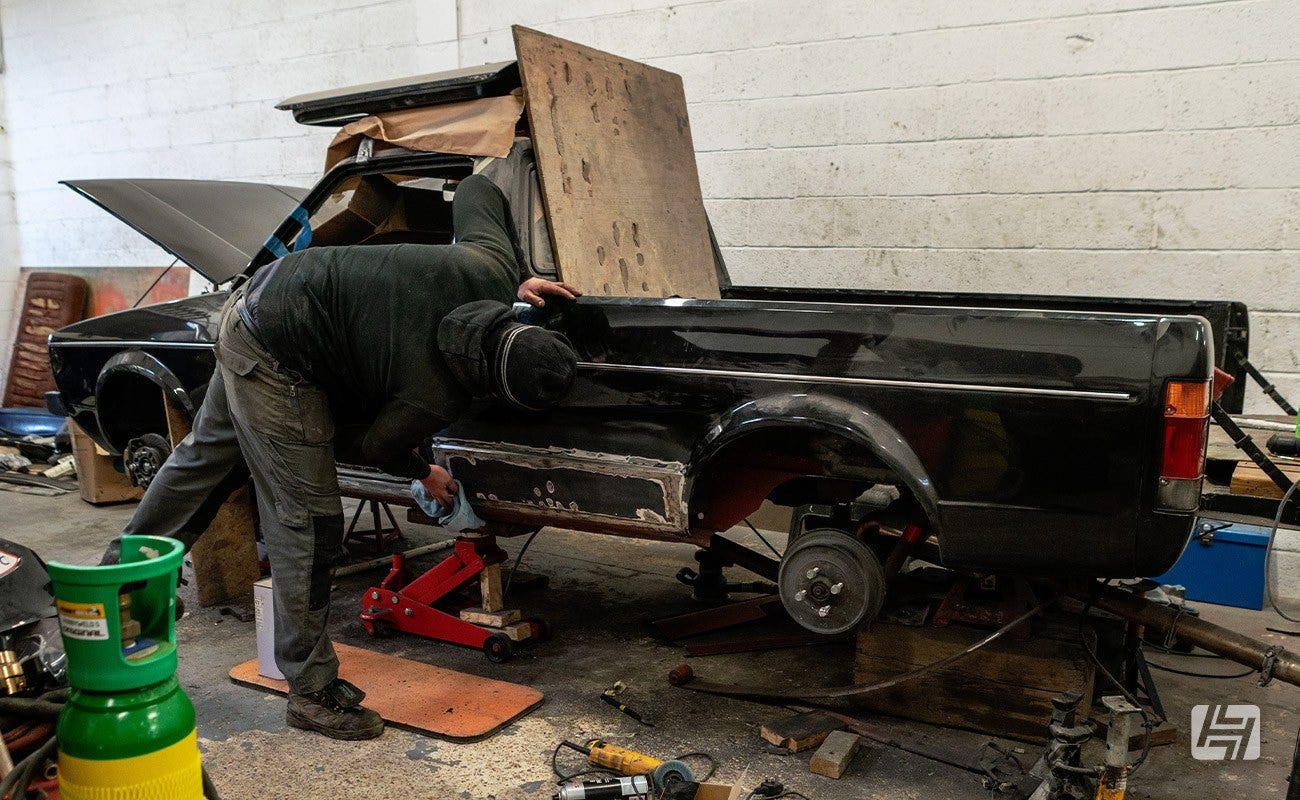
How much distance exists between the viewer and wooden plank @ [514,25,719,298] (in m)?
3.54

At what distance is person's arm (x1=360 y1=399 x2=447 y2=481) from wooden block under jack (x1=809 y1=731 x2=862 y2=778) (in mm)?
1441

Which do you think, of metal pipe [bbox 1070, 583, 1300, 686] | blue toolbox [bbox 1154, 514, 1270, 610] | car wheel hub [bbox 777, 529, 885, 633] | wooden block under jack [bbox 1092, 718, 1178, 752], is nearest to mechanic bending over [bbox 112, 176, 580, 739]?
car wheel hub [bbox 777, 529, 885, 633]

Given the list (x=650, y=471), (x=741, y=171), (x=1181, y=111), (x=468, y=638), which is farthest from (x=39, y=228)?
(x=1181, y=111)

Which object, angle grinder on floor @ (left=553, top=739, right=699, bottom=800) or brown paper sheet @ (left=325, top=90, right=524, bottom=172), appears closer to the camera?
angle grinder on floor @ (left=553, top=739, right=699, bottom=800)

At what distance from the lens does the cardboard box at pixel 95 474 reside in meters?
5.90

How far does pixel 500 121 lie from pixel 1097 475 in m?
2.23

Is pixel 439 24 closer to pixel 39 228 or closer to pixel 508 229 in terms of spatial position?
pixel 508 229

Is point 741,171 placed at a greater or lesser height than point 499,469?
greater

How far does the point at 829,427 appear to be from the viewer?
110 inches

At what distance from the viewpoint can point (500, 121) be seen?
11.4ft

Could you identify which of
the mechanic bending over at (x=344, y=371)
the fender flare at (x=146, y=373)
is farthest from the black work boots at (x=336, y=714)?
the fender flare at (x=146, y=373)

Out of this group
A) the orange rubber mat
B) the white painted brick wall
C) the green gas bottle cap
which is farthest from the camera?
the white painted brick wall

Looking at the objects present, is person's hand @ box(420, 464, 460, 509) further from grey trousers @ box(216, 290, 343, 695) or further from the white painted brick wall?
the white painted brick wall

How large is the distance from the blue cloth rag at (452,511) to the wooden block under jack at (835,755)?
1397 mm
